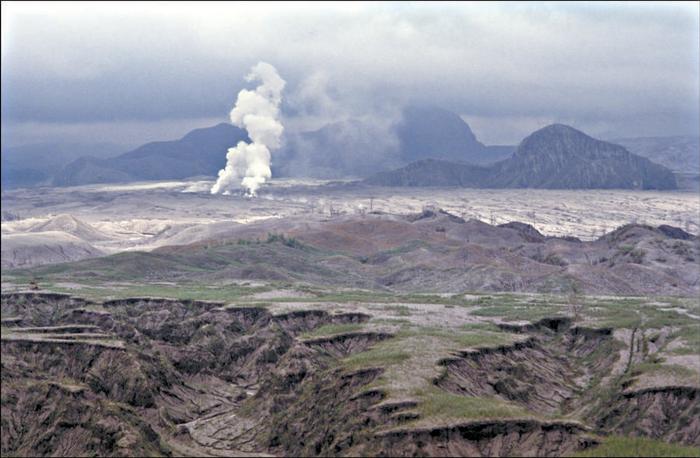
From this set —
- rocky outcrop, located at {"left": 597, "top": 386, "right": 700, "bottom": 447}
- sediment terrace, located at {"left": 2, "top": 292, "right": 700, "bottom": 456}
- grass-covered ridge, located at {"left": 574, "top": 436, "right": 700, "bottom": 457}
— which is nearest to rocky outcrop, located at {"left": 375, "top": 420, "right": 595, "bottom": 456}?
sediment terrace, located at {"left": 2, "top": 292, "right": 700, "bottom": 456}

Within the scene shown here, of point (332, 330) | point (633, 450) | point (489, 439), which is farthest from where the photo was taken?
point (332, 330)

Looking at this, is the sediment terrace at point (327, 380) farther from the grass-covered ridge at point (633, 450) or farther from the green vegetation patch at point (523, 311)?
the green vegetation patch at point (523, 311)

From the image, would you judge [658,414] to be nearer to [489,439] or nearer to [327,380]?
[489,439]

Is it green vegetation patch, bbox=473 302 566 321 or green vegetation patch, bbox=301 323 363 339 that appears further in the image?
green vegetation patch, bbox=473 302 566 321

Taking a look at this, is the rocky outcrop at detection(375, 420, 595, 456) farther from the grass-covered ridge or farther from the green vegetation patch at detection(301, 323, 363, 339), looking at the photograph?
the green vegetation patch at detection(301, 323, 363, 339)

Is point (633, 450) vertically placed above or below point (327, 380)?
above

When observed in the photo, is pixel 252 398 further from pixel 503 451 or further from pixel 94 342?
pixel 503 451

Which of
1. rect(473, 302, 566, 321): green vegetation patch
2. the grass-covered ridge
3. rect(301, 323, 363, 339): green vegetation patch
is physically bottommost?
rect(473, 302, 566, 321): green vegetation patch

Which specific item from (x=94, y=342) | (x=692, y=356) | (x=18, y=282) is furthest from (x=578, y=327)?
(x=18, y=282)

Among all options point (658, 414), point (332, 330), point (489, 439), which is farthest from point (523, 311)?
point (489, 439)

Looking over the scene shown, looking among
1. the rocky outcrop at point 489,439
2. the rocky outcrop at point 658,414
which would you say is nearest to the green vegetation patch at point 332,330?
the rocky outcrop at point 658,414
